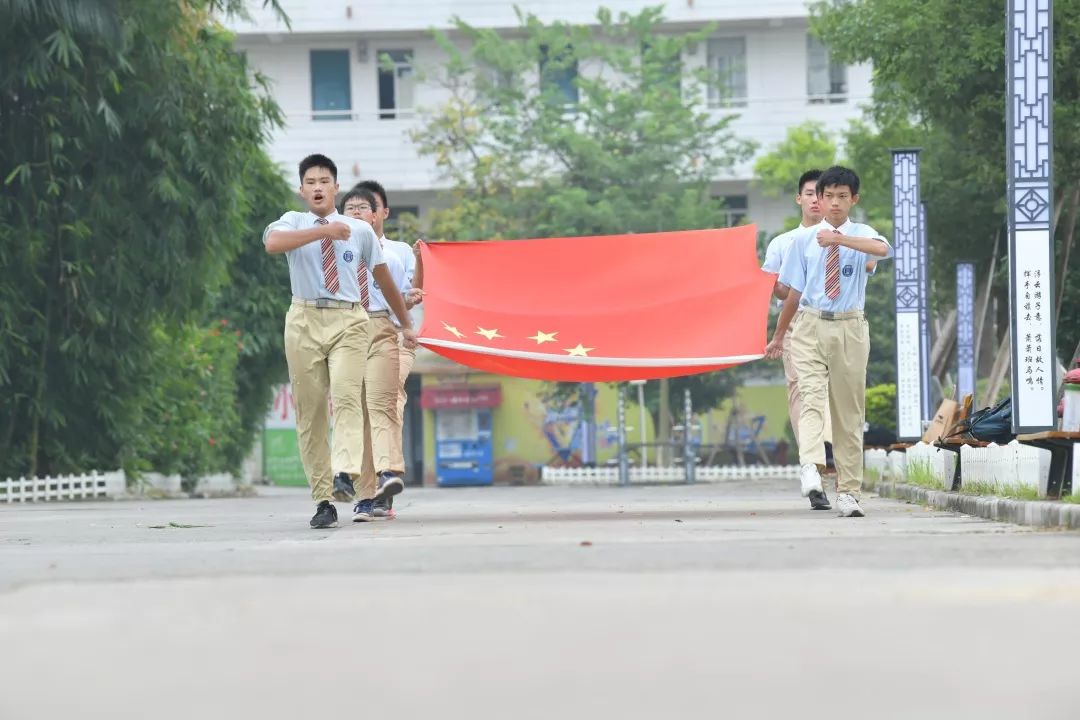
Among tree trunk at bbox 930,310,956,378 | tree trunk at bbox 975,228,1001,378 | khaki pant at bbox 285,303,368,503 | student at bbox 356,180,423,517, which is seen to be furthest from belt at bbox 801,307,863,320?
tree trunk at bbox 930,310,956,378

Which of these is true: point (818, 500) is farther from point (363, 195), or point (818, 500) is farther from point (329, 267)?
point (329, 267)

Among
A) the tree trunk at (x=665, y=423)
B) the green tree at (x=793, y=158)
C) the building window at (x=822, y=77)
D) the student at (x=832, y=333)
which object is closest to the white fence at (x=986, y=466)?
the student at (x=832, y=333)

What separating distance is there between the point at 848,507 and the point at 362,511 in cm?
310

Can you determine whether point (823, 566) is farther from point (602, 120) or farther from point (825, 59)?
point (825, 59)

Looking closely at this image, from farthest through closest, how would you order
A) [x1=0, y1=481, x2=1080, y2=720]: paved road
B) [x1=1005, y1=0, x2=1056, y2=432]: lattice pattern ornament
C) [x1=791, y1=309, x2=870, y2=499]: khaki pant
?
[x1=1005, y1=0, x2=1056, y2=432]: lattice pattern ornament < [x1=791, y1=309, x2=870, y2=499]: khaki pant < [x1=0, y1=481, x2=1080, y2=720]: paved road

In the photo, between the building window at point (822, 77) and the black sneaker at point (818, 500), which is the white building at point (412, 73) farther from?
the black sneaker at point (818, 500)

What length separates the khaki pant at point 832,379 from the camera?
13.2 metres

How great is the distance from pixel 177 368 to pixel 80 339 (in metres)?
4.14

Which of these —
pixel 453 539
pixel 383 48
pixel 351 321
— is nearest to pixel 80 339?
pixel 351 321

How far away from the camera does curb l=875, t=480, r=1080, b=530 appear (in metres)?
10.4

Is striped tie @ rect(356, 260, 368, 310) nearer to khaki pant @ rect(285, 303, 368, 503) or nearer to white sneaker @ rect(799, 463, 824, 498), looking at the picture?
khaki pant @ rect(285, 303, 368, 503)

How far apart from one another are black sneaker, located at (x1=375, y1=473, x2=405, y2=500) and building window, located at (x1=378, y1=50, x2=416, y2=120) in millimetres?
41361

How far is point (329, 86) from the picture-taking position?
55.0m

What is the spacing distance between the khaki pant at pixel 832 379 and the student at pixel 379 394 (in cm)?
268
